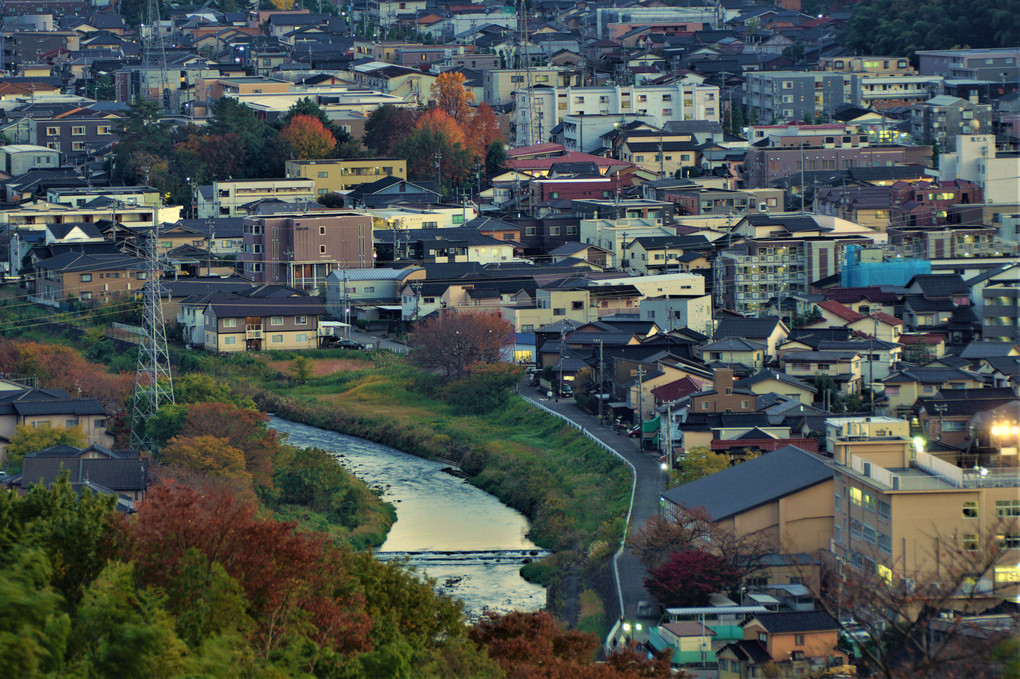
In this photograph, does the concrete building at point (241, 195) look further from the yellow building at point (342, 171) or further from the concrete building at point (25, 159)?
the concrete building at point (25, 159)

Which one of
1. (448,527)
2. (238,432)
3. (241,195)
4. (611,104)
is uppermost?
(611,104)

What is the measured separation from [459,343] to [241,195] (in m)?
8.16

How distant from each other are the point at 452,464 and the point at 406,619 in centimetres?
683

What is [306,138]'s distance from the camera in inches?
1001

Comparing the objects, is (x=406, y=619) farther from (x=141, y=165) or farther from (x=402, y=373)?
(x=141, y=165)

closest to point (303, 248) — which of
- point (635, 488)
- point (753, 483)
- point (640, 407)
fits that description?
point (640, 407)

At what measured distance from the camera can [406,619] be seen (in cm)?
701

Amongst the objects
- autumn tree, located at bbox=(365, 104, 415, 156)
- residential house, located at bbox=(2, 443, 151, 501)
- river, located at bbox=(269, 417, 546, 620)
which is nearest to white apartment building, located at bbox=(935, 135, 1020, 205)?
autumn tree, located at bbox=(365, 104, 415, 156)

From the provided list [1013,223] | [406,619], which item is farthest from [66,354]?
[1013,223]

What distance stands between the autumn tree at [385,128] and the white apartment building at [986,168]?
27.3 ft

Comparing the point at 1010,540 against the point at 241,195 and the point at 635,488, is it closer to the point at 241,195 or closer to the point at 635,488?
the point at 635,488

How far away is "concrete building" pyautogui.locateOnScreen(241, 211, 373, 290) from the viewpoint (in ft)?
65.8

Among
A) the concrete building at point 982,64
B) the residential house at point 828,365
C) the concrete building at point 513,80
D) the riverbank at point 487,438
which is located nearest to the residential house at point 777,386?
the residential house at point 828,365

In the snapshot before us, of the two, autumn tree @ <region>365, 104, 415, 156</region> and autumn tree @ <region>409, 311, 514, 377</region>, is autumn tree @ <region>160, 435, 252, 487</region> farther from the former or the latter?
autumn tree @ <region>365, 104, 415, 156</region>
